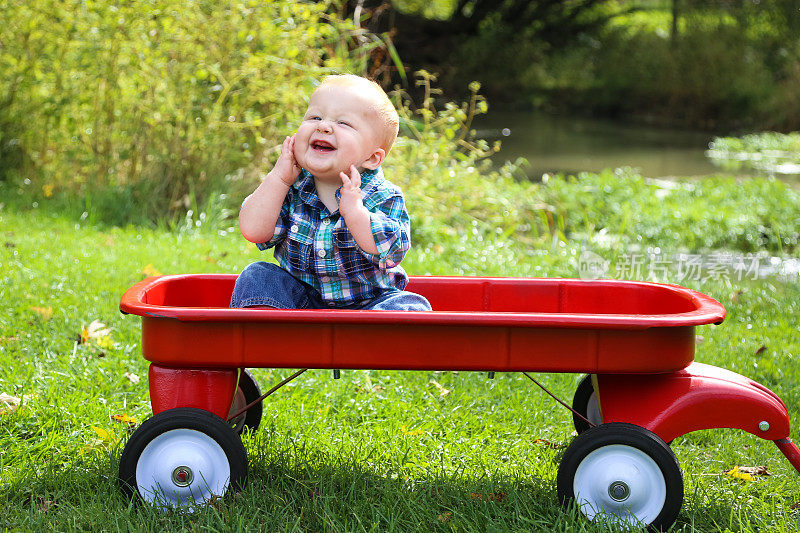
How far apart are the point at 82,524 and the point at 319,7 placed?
422 cm

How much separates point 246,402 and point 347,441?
38 centimetres

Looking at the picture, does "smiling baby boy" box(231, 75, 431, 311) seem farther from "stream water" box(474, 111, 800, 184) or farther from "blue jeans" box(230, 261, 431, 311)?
"stream water" box(474, 111, 800, 184)

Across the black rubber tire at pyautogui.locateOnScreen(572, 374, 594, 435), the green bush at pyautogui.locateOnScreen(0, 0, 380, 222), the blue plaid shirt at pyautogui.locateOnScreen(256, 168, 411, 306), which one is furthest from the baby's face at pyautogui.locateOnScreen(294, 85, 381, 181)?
the green bush at pyautogui.locateOnScreen(0, 0, 380, 222)

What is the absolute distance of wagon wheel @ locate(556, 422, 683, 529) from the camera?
2.32 metres

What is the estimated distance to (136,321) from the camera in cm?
385

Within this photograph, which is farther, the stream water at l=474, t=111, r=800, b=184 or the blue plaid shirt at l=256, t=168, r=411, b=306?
the stream water at l=474, t=111, r=800, b=184

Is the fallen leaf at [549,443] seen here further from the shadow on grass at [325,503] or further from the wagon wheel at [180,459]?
the wagon wheel at [180,459]

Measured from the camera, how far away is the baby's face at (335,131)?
2512 mm

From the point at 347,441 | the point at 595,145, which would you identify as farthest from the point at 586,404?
the point at 595,145

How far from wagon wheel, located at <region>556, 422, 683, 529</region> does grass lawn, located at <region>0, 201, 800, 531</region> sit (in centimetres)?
8

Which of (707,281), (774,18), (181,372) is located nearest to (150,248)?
(181,372)

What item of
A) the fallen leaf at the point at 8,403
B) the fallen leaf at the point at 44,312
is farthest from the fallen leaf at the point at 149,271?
the fallen leaf at the point at 8,403

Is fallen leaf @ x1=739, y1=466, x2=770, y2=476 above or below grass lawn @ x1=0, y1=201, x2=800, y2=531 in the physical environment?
below

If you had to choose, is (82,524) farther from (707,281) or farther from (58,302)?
(707,281)
